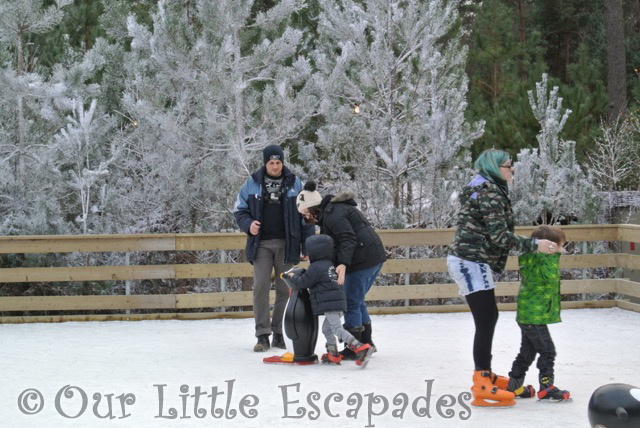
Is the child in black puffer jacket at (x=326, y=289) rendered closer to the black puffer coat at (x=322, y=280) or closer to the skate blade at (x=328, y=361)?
the black puffer coat at (x=322, y=280)

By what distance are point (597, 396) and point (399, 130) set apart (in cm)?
844

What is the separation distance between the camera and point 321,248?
7.27m

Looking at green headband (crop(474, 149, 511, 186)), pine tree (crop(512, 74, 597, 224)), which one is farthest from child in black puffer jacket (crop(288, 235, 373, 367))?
pine tree (crop(512, 74, 597, 224))

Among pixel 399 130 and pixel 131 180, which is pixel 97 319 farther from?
pixel 399 130

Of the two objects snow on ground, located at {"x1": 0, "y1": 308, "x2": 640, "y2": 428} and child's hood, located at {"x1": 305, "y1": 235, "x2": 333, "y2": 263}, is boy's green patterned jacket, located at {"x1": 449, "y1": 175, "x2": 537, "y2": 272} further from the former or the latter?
child's hood, located at {"x1": 305, "y1": 235, "x2": 333, "y2": 263}

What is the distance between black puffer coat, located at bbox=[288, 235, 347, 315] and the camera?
23.6ft

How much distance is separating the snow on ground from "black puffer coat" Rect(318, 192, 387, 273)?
0.83m

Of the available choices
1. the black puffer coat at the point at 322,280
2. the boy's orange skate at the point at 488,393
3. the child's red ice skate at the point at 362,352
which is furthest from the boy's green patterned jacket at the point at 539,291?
the black puffer coat at the point at 322,280

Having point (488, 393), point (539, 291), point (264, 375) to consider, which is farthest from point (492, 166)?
point (264, 375)

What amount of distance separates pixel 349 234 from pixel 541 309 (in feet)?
6.09

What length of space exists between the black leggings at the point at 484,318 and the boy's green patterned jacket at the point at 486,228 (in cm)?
20

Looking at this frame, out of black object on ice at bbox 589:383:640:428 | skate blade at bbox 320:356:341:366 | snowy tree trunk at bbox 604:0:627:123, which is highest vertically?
snowy tree trunk at bbox 604:0:627:123

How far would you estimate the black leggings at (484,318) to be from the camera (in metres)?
5.89

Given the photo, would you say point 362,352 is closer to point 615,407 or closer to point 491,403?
point 491,403
